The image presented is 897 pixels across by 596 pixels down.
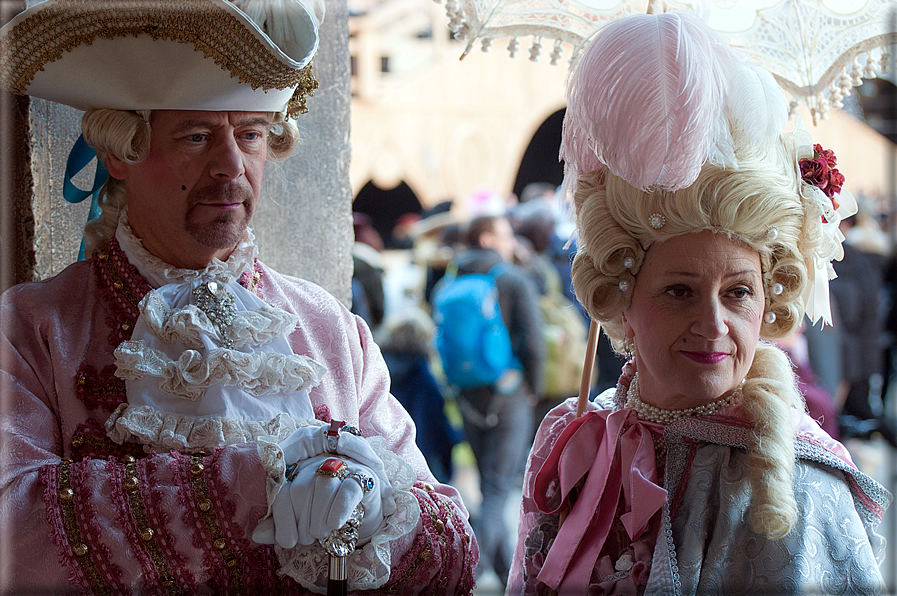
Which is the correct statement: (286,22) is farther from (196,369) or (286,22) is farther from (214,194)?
(196,369)

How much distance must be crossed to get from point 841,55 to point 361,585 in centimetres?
149

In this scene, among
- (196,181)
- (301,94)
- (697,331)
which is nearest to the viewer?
(697,331)

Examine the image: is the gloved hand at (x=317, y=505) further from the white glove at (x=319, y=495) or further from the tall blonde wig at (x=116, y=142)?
the tall blonde wig at (x=116, y=142)

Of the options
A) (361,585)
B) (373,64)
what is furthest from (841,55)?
(373,64)

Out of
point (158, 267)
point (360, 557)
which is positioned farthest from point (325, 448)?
point (158, 267)

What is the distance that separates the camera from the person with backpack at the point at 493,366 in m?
4.19

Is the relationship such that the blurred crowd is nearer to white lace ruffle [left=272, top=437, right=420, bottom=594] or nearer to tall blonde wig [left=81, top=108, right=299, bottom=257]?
tall blonde wig [left=81, top=108, right=299, bottom=257]

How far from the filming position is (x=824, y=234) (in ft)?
5.27

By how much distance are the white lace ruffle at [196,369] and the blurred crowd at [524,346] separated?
171 cm

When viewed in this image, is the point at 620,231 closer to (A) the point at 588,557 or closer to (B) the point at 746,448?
(B) the point at 746,448

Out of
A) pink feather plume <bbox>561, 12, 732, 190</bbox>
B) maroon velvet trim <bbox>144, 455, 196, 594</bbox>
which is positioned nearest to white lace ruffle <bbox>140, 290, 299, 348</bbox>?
maroon velvet trim <bbox>144, 455, 196, 594</bbox>

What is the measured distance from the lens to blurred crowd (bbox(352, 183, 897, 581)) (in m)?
4.14

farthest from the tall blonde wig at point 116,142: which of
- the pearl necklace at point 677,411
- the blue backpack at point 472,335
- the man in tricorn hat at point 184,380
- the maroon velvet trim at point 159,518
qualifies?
the blue backpack at point 472,335

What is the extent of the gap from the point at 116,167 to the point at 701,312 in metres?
1.21
